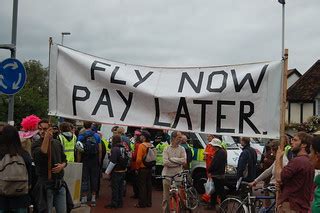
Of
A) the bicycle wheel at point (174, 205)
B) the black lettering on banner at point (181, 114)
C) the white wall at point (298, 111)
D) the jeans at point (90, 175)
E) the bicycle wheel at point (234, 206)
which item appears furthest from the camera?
the white wall at point (298, 111)

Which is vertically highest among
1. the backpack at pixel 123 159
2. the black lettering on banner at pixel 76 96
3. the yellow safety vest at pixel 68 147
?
the black lettering on banner at pixel 76 96

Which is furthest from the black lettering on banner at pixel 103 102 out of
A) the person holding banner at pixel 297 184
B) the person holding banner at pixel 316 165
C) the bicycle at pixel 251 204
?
the bicycle at pixel 251 204

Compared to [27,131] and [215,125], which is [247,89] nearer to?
[215,125]

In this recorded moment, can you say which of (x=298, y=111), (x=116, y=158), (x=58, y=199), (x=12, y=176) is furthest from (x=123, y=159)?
(x=298, y=111)

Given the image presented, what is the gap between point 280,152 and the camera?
647 centimetres

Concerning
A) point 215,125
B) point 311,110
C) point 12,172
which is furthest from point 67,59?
point 311,110

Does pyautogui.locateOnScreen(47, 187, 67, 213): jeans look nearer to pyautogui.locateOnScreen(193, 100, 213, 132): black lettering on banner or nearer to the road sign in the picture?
pyautogui.locateOnScreen(193, 100, 213, 132): black lettering on banner

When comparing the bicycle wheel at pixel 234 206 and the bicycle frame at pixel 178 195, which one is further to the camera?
the bicycle frame at pixel 178 195

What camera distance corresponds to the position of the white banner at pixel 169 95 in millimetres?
6574

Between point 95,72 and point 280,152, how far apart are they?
263 centimetres

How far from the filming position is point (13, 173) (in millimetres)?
6461

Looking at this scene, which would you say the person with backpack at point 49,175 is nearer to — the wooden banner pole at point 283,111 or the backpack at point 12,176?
the backpack at point 12,176

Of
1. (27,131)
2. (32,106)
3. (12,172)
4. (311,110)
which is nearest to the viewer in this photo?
(12,172)

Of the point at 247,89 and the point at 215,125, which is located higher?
the point at 247,89
